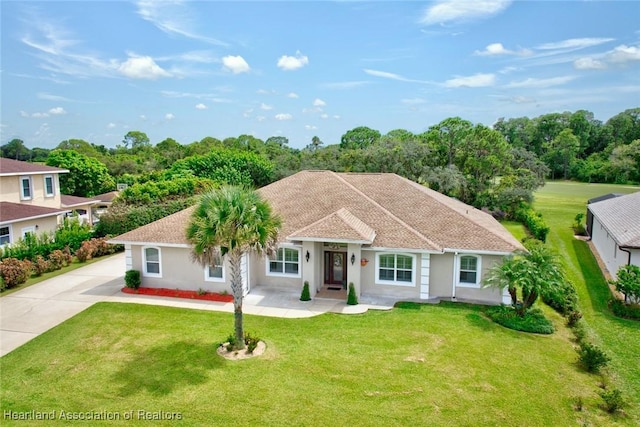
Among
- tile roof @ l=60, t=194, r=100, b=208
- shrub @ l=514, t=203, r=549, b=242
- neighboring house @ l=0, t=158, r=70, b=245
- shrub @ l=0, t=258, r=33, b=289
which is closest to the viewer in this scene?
shrub @ l=0, t=258, r=33, b=289

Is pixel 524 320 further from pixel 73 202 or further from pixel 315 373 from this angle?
pixel 73 202

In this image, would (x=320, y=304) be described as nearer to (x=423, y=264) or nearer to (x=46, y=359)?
(x=423, y=264)

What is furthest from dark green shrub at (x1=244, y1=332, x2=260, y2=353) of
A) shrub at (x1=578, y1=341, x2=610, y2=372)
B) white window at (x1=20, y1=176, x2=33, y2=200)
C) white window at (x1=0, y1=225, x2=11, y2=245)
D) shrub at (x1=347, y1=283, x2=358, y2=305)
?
white window at (x1=20, y1=176, x2=33, y2=200)

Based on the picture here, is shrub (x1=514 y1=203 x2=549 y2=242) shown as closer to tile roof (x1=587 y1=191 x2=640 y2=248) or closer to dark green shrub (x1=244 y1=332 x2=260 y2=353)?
tile roof (x1=587 y1=191 x2=640 y2=248)

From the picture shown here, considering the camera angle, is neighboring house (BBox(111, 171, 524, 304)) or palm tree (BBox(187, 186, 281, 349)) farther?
neighboring house (BBox(111, 171, 524, 304))

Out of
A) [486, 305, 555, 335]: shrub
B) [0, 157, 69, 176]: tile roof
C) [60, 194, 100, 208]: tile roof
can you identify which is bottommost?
[486, 305, 555, 335]: shrub

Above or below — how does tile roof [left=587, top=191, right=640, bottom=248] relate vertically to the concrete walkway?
above

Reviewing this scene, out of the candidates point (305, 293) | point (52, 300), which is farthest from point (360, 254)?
point (52, 300)

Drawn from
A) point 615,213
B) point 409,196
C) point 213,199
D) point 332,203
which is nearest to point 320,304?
point 332,203
